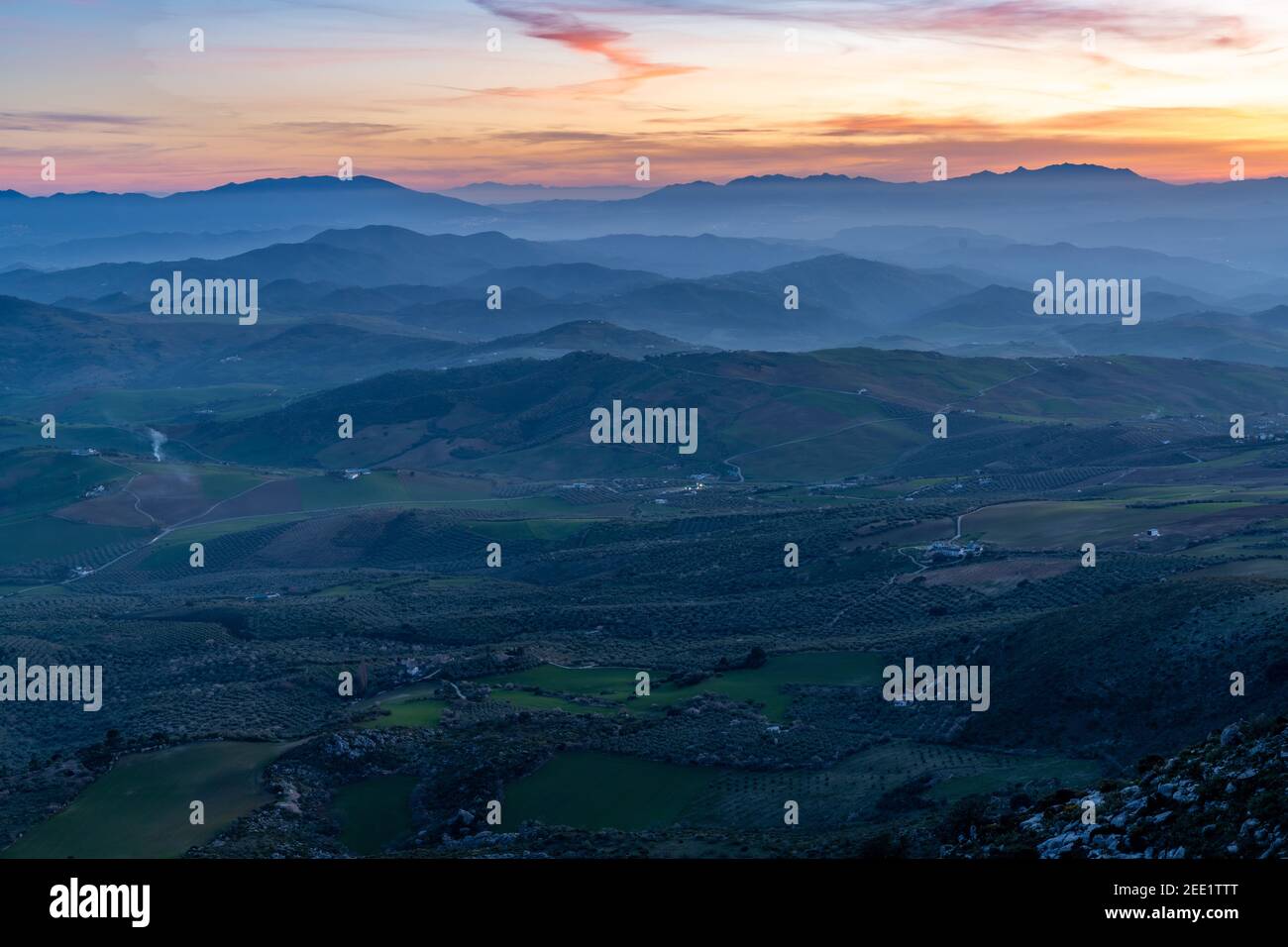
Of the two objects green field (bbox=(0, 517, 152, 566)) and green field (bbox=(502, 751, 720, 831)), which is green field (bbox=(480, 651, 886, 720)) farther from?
green field (bbox=(0, 517, 152, 566))

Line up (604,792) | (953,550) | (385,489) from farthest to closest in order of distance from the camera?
(385,489)
(953,550)
(604,792)

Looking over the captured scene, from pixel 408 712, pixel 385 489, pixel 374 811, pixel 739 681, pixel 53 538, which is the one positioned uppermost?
pixel 385 489

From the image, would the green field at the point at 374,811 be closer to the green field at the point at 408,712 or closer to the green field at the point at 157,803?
the green field at the point at 157,803

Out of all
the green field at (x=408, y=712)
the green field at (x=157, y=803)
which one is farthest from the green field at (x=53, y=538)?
the green field at (x=157, y=803)

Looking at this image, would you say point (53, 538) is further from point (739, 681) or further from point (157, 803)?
point (739, 681)

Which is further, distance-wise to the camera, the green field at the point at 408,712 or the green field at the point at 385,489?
the green field at the point at 385,489

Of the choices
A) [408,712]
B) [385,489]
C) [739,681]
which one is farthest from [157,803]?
[385,489]
